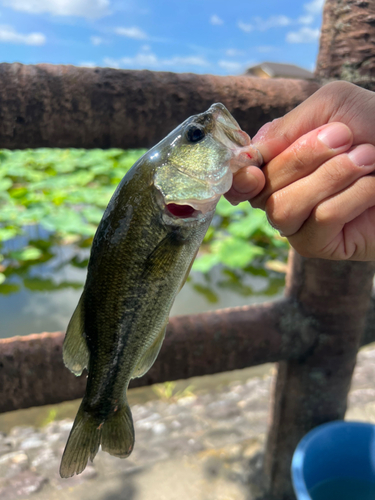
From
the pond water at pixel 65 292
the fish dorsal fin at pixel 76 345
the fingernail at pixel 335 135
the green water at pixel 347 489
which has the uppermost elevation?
the fingernail at pixel 335 135

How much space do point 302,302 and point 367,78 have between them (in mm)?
969

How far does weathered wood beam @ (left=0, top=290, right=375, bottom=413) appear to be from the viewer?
4.69ft

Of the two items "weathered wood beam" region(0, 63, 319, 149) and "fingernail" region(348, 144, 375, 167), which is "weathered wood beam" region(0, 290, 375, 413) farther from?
"fingernail" region(348, 144, 375, 167)

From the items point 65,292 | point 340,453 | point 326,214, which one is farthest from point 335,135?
point 65,292

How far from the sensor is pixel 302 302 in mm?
1818

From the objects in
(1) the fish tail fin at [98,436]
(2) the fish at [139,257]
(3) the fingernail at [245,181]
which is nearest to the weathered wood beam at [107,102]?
(2) the fish at [139,257]

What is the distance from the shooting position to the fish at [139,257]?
1003mm

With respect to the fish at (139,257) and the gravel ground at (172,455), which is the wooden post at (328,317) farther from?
the fish at (139,257)

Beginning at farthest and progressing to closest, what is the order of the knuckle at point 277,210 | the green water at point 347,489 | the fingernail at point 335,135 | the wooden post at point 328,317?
the green water at point 347,489, the wooden post at point 328,317, the knuckle at point 277,210, the fingernail at point 335,135

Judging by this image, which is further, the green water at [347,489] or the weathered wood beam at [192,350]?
the green water at [347,489]

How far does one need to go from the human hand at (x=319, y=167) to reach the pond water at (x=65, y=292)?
3522 millimetres

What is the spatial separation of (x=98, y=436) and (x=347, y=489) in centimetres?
153

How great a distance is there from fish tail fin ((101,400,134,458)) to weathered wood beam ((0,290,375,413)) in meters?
0.43

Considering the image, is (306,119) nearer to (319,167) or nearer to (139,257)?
(319,167)
